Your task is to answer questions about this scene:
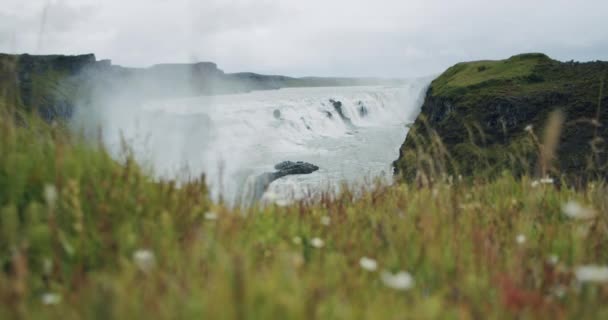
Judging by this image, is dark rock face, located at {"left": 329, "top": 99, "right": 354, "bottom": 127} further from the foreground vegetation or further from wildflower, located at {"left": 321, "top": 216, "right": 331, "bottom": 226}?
wildflower, located at {"left": 321, "top": 216, "right": 331, "bottom": 226}

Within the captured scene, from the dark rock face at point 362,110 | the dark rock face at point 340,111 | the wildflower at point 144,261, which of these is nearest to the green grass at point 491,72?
the dark rock face at point 362,110

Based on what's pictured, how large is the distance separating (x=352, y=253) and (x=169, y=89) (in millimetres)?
158927

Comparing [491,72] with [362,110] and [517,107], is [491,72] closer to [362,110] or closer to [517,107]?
[362,110]

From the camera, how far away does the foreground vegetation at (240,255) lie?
86.7 inches

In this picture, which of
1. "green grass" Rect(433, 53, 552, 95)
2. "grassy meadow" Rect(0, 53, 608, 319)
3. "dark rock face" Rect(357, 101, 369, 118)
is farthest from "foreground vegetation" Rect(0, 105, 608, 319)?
"dark rock face" Rect(357, 101, 369, 118)

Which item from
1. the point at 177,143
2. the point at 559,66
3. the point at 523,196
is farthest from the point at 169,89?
the point at 523,196

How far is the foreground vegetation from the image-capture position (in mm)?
2201

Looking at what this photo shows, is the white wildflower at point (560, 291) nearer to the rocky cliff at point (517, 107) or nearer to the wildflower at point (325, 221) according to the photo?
the wildflower at point (325, 221)

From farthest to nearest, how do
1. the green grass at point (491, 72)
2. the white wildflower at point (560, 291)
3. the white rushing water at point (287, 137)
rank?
the green grass at point (491, 72)
the white rushing water at point (287, 137)
the white wildflower at point (560, 291)

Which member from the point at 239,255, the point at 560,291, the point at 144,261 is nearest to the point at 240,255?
the point at 239,255

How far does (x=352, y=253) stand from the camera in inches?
141

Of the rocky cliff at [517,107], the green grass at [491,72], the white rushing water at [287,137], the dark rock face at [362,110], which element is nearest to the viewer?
the rocky cliff at [517,107]

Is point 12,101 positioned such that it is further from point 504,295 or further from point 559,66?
point 559,66

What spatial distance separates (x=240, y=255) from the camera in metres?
1.99
